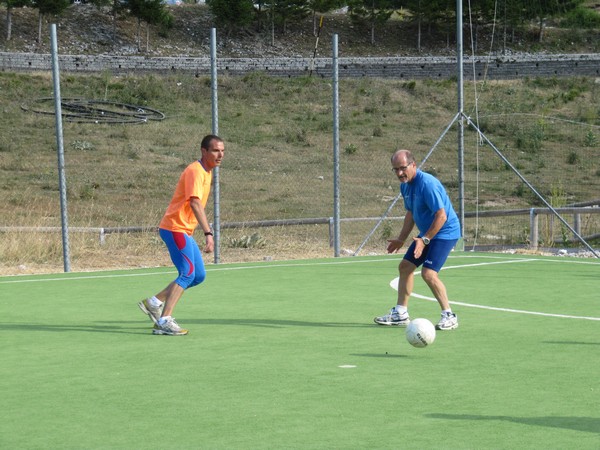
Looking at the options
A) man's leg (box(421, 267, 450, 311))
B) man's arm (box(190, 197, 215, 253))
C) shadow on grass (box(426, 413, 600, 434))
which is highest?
man's arm (box(190, 197, 215, 253))

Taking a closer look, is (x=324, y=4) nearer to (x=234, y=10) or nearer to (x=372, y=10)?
(x=372, y=10)

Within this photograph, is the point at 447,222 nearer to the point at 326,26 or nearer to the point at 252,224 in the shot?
the point at 252,224

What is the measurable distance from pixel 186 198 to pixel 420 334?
259 centimetres

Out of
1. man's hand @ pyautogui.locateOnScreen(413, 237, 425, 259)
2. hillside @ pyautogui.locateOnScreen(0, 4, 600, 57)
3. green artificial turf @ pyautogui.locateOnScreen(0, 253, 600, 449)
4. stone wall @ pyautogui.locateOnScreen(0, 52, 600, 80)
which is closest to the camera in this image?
green artificial turf @ pyautogui.locateOnScreen(0, 253, 600, 449)

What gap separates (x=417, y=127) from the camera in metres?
47.2

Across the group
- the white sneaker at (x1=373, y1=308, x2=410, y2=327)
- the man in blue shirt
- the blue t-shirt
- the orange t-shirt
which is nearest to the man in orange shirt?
the orange t-shirt

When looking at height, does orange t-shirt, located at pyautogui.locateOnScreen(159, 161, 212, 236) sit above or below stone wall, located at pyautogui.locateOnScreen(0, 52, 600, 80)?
below

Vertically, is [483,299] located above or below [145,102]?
below

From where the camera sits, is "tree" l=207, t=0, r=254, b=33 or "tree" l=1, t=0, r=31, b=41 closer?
"tree" l=1, t=0, r=31, b=41

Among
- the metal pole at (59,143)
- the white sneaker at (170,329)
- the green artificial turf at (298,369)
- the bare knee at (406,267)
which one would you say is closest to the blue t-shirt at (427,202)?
the bare knee at (406,267)

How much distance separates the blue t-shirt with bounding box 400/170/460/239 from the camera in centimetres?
1038

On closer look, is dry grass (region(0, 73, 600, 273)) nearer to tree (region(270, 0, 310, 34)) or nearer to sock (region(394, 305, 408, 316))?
sock (region(394, 305, 408, 316))

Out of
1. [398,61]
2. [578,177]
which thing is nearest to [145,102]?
[578,177]

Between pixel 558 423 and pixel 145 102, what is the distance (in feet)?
145
